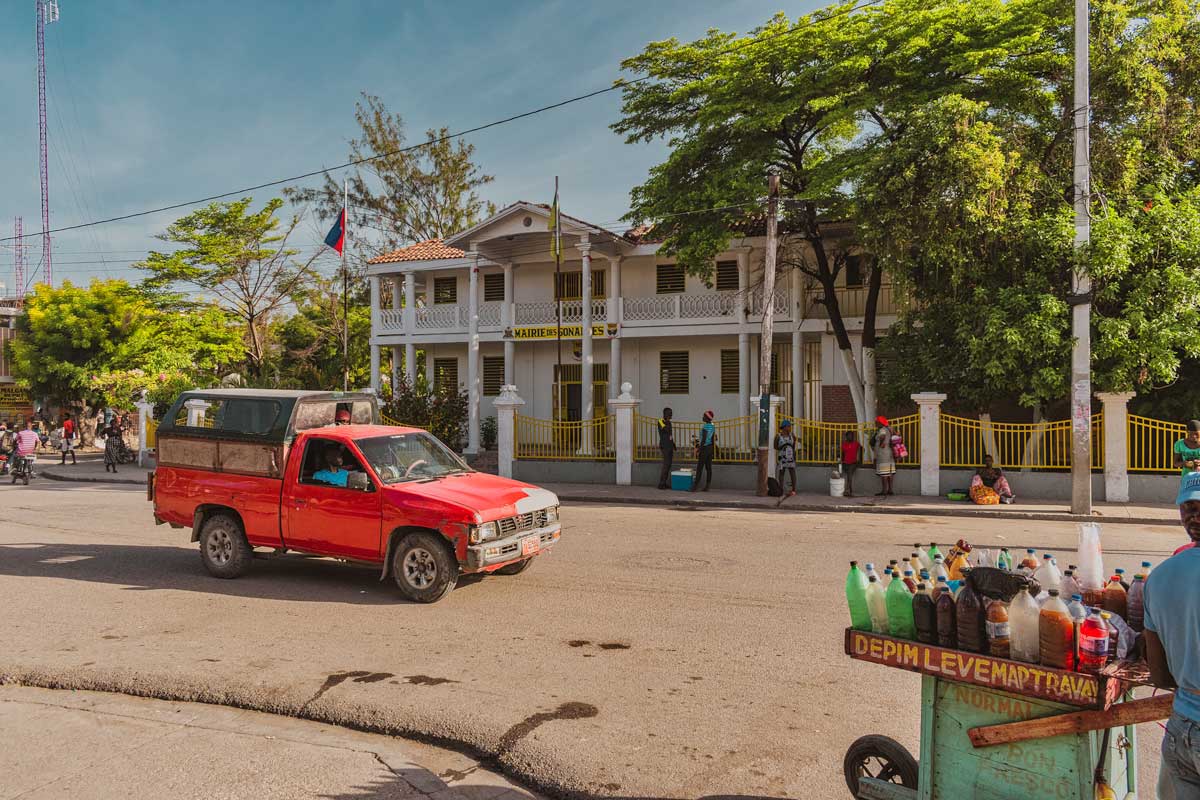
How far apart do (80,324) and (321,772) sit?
36.8m

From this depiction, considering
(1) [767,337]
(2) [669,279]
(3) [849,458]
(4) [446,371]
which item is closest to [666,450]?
(1) [767,337]

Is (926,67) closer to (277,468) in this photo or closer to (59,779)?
(277,468)

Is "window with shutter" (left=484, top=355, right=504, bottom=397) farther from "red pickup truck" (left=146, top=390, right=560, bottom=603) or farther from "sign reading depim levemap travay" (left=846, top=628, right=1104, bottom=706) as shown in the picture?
"sign reading depim levemap travay" (left=846, top=628, right=1104, bottom=706)

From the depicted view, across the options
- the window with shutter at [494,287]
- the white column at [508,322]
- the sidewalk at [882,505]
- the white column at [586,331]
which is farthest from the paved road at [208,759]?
the window with shutter at [494,287]

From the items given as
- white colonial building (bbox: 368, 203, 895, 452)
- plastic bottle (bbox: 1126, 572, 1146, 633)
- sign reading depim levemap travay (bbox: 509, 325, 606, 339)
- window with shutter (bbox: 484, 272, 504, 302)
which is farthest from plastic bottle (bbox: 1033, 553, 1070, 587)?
window with shutter (bbox: 484, 272, 504, 302)

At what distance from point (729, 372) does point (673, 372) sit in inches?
74.4

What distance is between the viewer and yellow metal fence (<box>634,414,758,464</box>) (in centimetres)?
1883

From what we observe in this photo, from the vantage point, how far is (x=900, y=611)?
354 centimetres

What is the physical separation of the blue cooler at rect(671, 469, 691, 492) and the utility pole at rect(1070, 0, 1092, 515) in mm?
7454

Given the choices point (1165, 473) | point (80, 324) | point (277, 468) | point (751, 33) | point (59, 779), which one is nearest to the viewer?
point (59, 779)

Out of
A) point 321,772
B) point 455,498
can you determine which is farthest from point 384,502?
point 321,772

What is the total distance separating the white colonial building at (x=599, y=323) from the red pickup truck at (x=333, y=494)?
14953 mm

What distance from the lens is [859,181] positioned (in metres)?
17.2

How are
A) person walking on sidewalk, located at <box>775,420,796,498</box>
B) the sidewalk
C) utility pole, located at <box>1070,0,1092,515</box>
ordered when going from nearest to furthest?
utility pole, located at <box>1070,0,1092,515</box> → the sidewalk → person walking on sidewalk, located at <box>775,420,796,498</box>
